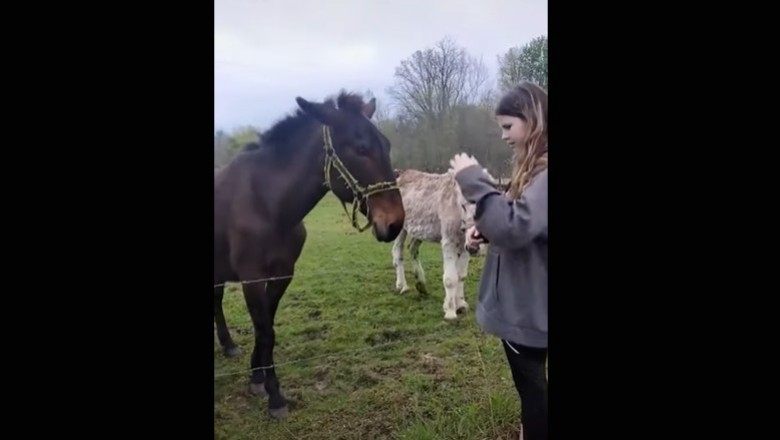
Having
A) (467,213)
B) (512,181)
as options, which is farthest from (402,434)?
(512,181)

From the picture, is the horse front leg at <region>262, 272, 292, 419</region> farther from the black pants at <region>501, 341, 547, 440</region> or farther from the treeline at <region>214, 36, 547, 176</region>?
the black pants at <region>501, 341, 547, 440</region>

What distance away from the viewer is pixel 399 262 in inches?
66.2

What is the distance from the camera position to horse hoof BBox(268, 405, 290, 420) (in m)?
1.55

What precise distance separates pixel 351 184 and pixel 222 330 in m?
0.50

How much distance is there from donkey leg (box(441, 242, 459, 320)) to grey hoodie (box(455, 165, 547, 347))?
0.24 ft

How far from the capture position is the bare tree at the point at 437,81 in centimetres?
165

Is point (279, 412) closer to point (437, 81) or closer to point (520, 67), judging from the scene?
point (437, 81)

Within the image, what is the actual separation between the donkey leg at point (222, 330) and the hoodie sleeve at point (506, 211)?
71 cm

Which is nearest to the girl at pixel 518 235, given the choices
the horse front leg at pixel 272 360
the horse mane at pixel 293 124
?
the horse mane at pixel 293 124

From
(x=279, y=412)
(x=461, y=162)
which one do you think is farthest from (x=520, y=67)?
(x=279, y=412)

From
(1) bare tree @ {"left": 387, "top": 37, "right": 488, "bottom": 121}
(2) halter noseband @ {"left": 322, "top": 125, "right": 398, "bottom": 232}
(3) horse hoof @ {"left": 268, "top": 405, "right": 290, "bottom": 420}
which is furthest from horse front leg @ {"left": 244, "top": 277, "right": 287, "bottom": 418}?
(1) bare tree @ {"left": 387, "top": 37, "right": 488, "bottom": 121}
